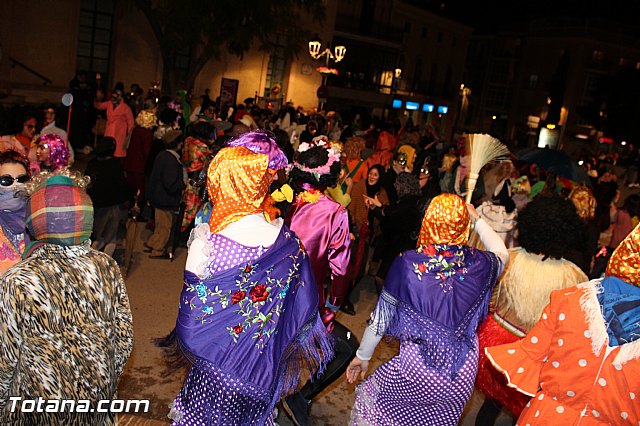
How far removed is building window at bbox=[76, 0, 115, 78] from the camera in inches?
743

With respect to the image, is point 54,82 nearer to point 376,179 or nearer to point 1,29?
point 1,29

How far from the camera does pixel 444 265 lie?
→ 11.4 feet

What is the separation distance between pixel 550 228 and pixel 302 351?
6.22 ft

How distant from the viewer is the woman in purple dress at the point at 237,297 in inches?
111

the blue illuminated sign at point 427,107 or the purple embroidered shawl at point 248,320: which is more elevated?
the blue illuminated sign at point 427,107

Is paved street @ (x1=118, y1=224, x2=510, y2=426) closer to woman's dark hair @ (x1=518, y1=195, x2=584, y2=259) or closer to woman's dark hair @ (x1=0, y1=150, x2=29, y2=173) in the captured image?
woman's dark hair @ (x1=518, y1=195, x2=584, y2=259)

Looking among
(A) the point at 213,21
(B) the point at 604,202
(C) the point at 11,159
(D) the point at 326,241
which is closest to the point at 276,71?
(A) the point at 213,21

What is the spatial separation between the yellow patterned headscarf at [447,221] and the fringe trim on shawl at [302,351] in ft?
2.96

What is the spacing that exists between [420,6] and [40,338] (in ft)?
140

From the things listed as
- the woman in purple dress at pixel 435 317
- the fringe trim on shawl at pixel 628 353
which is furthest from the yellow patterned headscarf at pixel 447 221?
the fringe trim on shawl at pixel 628 353

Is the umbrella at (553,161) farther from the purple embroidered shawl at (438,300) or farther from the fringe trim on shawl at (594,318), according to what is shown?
the fringe trim on shawl at (594,318)

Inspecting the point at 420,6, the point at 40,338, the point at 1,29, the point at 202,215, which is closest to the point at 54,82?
the point at 1,29

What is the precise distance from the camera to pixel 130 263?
7.24 meters

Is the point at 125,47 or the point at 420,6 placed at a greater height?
the point at 420,6
